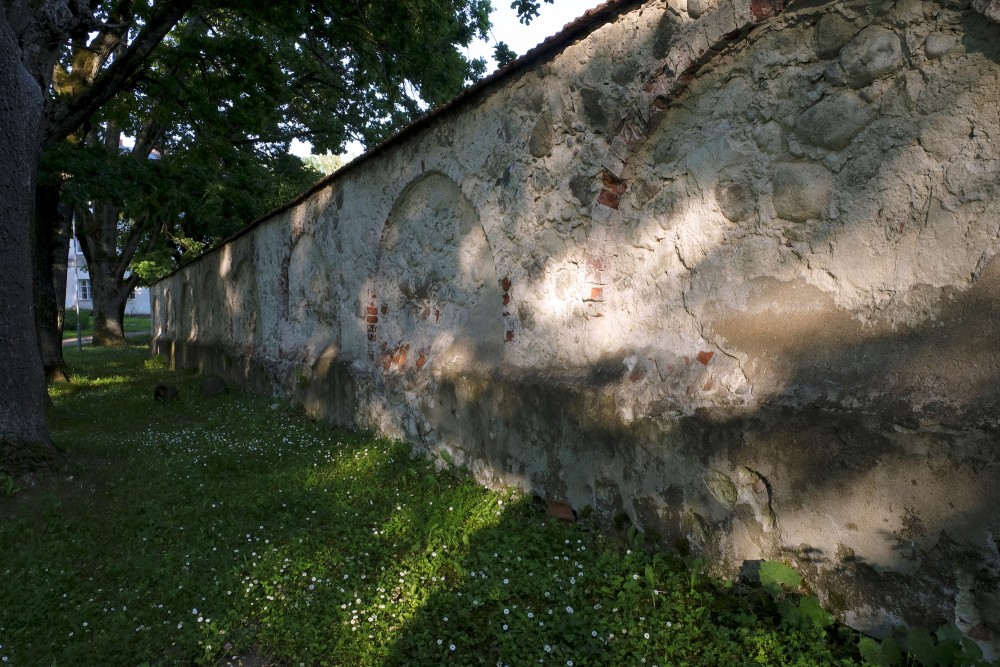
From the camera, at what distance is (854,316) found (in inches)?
99.4

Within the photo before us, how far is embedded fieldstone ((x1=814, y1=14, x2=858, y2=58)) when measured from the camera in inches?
101

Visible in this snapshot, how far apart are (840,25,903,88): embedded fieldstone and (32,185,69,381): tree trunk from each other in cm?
742

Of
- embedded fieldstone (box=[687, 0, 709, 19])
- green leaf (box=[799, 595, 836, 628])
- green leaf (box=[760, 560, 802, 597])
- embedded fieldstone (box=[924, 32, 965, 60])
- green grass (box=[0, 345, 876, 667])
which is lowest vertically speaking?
green grass (box=[0, 345, 876, 667])

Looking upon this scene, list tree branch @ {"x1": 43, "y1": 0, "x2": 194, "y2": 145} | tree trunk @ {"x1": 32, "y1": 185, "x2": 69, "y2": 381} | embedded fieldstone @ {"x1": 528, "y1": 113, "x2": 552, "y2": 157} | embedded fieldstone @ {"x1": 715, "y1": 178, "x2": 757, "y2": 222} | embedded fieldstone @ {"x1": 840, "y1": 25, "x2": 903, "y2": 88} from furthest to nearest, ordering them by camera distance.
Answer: tree trunk @ {"x1": 32, "y1": 185, "x2": 69, "y2": 381} → tree branch @ {"x1": 43, "y1": 0, "x2": 194, "y2": 145} → embedded fieldstone @ {"x1": 528, "y1": 113, "x2": 552, "y2": 157} → embedded fieldstone @ {"x1": 715, "y1": 178, "x2": 757, "y2": 222} → embedded fieldstone @ {"x1": 840, "y1": 25, "x2": 903, "y2": 88}

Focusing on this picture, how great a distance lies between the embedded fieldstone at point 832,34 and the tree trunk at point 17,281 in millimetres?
5193

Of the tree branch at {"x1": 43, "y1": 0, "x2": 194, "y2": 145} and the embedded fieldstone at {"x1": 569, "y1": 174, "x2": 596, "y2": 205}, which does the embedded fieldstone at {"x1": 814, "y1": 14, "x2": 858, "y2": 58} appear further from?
the tree branch at {"x1": 43, "y1": 0, "x2": 194, "y2": 145}

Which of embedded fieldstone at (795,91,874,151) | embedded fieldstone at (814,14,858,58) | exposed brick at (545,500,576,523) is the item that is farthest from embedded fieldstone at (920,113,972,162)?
exposed brick at (545,500,576,523)

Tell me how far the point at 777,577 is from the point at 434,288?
3.36 m

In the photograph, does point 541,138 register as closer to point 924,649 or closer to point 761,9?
point 761,9

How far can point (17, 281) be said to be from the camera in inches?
175

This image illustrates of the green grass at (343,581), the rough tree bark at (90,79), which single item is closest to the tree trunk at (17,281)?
the green grass at (343,581)

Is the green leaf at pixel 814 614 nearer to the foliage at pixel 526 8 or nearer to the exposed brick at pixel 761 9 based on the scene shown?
the exposed brick at pixel 761 9

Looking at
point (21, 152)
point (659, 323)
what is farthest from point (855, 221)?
point (21, 152)

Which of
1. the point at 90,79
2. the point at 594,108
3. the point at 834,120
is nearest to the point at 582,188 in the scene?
the point at 594,108
